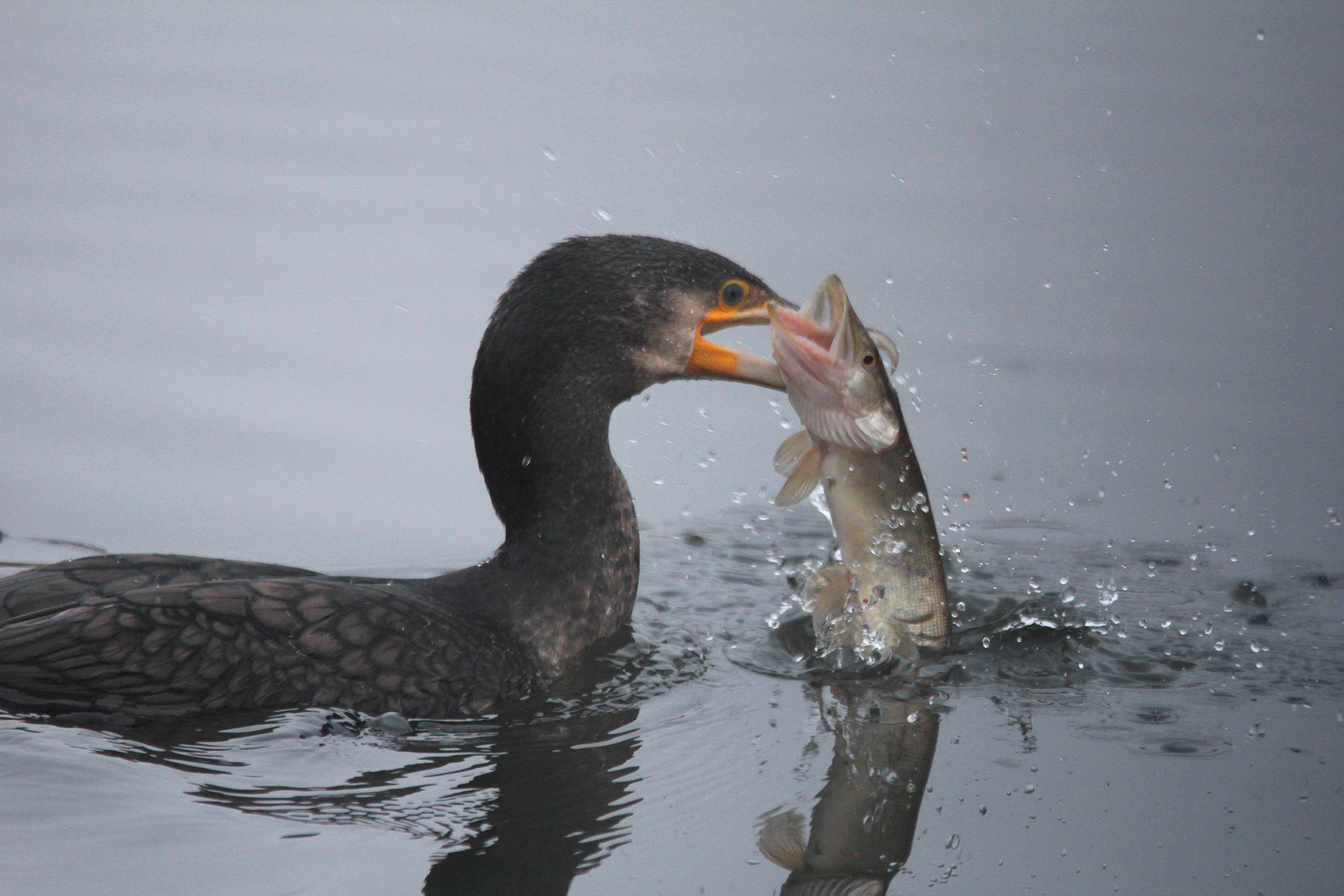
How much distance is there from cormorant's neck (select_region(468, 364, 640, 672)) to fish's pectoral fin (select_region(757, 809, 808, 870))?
111 centimetres

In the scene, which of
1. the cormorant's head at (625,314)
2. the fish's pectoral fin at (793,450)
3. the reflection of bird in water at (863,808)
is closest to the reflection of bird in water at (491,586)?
the cormorant's head at (625,314)

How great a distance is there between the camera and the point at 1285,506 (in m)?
6.31

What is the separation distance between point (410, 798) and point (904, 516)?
164 cm

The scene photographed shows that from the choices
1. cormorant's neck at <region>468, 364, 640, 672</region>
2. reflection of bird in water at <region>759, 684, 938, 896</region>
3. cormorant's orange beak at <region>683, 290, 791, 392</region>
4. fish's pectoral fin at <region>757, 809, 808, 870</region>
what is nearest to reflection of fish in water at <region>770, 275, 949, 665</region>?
cormorant's orange beak at <region>683, 290, 791, 392</region>

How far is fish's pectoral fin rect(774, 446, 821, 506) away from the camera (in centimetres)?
439

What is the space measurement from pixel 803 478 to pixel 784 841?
132cm

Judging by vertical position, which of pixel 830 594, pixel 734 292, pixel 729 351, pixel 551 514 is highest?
pixel 734 292

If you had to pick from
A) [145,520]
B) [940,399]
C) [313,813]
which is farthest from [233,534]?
[940,399]

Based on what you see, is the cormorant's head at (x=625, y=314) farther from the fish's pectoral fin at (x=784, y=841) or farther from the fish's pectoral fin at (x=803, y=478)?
the fish's pectoral fin at (x=784, y=841)

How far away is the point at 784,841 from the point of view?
3.40 meters

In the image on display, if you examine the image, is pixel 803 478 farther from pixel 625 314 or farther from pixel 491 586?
pixel 491 586

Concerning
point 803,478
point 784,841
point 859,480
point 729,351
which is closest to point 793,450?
point 803,478

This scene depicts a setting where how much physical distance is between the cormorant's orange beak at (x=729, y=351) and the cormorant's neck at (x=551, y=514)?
0.31 m

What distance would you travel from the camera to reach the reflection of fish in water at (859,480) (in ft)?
13.7
